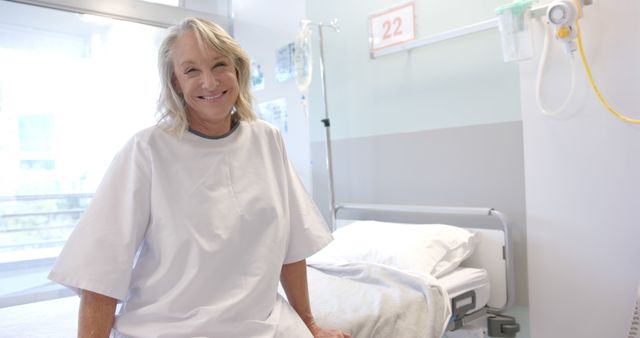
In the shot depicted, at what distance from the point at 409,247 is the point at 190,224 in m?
0.96

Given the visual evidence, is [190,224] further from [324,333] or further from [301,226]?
[324,333]

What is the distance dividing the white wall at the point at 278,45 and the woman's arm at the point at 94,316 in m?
1.93

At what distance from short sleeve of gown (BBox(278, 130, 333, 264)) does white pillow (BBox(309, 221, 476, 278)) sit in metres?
0.55

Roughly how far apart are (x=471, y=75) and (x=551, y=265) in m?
0.80

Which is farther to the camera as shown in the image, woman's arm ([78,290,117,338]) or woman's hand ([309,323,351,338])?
woman's hand ([309,323,351,338])

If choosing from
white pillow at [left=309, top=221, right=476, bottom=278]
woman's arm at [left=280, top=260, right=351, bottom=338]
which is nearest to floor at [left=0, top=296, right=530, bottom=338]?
white pillow at [left=309, top=221, right=476, bottom=278]

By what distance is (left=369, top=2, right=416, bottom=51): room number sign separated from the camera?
2113 mm

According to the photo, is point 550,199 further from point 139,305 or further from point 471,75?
point 139,305

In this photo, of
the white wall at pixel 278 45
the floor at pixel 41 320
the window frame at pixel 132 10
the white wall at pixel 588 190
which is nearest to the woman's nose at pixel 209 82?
the floor at pixel 41 320

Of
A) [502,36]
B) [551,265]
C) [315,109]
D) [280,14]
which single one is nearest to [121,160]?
[502,36]

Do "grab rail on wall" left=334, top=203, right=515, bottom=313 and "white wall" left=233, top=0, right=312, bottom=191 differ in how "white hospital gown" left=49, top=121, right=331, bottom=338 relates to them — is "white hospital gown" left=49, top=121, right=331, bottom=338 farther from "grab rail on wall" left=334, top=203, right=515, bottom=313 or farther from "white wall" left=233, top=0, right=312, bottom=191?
"white wall" left=233, top=0, right=312, bottom=191

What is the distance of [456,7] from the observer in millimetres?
1943

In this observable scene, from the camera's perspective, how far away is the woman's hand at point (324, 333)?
1.17m

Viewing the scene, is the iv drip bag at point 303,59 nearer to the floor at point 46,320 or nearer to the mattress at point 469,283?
the mattress at point 469,283
